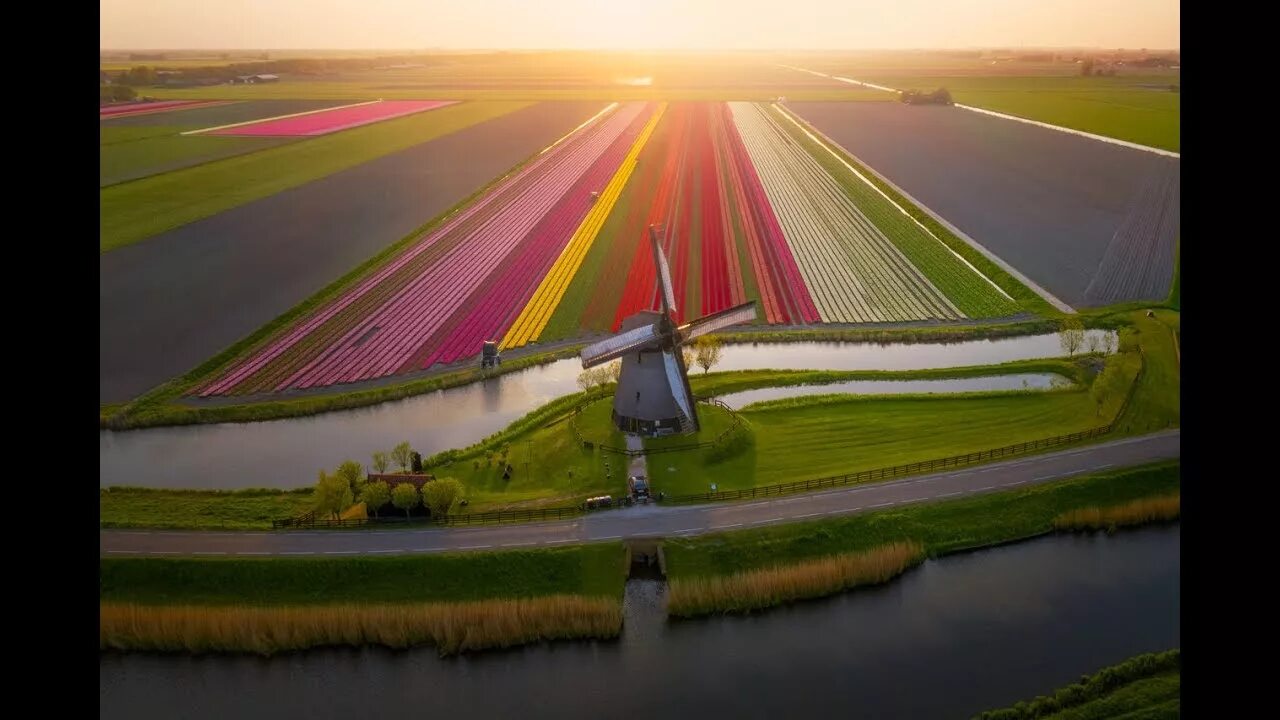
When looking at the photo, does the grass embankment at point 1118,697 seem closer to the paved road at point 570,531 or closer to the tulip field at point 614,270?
the paved road at point 570,531

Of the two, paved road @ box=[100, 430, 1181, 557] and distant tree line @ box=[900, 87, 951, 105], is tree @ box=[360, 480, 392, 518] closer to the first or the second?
paved road @ box=[100, 430, 1181, 557]

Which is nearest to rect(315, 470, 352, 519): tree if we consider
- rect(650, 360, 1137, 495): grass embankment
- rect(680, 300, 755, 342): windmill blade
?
rect(650, 360, 1137, 495): grass embankment

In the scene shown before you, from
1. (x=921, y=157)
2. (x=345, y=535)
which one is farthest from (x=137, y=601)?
(x=921, y=157)

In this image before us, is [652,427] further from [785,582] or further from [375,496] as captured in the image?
[375,496]

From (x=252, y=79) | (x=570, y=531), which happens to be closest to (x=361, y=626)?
(x=570, y=531)

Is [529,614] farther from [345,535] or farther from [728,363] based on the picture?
[728,363]

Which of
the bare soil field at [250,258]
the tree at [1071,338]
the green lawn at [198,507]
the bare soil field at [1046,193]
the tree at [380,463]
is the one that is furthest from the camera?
the bare soil field at [1046,193]

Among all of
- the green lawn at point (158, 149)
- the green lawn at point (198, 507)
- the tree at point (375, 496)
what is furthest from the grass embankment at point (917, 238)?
the green lawn at point (158, 149)
